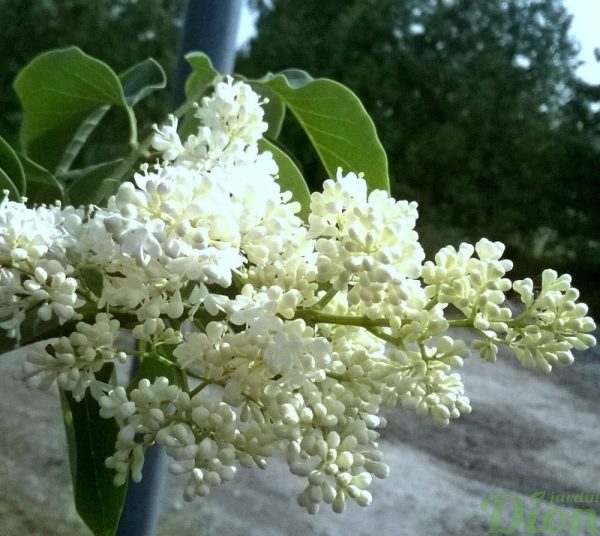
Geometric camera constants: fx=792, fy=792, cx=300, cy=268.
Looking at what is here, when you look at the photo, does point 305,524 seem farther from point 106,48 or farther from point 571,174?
point 106,48

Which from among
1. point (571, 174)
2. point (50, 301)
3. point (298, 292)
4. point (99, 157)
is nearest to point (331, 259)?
point (298, 292)

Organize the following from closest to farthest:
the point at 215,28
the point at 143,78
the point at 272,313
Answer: the point at 272,313, the point at 143,78, the point at 215,28

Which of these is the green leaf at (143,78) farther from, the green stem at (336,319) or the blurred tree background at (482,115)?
the green stem at (336,319)

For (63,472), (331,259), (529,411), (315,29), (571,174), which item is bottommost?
(63,472)

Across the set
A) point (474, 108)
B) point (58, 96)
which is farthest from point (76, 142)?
point (474, 108)

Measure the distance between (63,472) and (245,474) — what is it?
0.22 m

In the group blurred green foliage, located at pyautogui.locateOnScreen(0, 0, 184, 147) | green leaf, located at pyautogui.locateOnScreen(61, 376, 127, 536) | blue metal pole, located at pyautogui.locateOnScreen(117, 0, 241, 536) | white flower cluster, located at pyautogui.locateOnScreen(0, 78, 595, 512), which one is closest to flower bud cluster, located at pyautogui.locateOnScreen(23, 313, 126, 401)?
white flower cluster, located at pyautogui.locateOnScreen(0, 78, 595, 512)

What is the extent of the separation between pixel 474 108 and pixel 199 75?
0.28 meters

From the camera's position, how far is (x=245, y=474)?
2.64 ft

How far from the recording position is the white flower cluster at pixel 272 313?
1.22ft

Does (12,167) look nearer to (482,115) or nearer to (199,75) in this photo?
(199,75)

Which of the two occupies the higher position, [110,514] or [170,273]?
[170,273]

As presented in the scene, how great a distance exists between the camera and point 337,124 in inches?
23.8

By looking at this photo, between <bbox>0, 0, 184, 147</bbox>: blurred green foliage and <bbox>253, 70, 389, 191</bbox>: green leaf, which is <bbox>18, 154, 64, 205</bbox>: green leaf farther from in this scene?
<bbox>0, 0, 184, 147</bbox>: blurred green foliage
